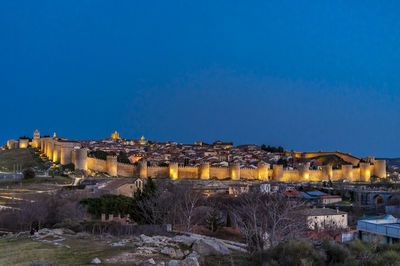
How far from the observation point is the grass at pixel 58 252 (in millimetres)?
9250

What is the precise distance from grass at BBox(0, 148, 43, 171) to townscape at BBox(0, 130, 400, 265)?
14 cm

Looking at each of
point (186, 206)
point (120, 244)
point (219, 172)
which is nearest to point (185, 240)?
point (120, 244)

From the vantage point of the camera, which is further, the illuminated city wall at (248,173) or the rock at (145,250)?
the illuminated city wall at (248,173)

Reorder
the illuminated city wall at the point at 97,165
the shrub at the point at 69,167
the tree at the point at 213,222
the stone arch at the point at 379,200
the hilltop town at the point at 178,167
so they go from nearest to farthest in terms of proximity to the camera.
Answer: the tree at the point at 213,222, the stone arch at the point at 379,200, the shrub at the point at 69,167, the illuminated city wall at the point at 97,165, the hilltop town at the point at 178,167

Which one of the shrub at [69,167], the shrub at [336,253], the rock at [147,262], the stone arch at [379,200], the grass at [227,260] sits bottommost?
the stone arch at [379,200]

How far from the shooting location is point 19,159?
2002 inches

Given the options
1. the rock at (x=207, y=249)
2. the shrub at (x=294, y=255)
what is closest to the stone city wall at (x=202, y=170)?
the rock at (x=207, y=249)

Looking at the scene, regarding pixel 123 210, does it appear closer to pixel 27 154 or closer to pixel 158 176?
pixel 158 176

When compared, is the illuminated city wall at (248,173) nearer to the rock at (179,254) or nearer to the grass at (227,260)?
the grass at (227,260)

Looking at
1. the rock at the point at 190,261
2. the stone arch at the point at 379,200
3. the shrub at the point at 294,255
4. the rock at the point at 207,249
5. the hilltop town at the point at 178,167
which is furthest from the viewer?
the hilltop town at the point at 178,167

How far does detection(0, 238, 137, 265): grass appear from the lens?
925cm

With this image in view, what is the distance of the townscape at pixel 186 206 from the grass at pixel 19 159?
0.14 m

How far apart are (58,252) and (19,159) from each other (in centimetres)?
4464

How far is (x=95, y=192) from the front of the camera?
29.5 metres
